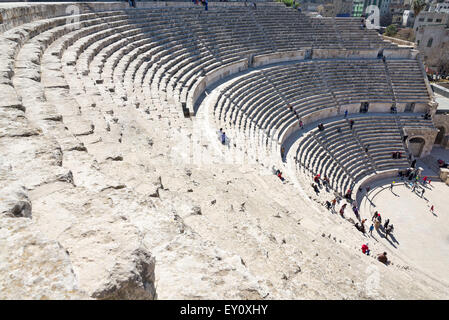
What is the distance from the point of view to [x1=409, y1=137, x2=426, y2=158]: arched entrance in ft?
78.8

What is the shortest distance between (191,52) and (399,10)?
6279 centimetres

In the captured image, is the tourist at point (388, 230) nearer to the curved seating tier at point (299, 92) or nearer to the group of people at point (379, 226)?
the group of people at point (379, 226)

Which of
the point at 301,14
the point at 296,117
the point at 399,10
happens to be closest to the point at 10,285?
the point at 296,117

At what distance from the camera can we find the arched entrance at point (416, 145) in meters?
24.0

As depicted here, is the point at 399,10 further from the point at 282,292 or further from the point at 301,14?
the point at 282,292

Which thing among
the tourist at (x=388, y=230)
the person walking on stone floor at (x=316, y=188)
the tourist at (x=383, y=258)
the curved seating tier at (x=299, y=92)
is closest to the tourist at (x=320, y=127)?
the curved seating tier at (x=299, y=92)

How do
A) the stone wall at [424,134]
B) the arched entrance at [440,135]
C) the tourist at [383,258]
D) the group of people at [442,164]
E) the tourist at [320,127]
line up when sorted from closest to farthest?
1. the tourist at [383,258]
2. the tourist at [320,127]
3. the group of people at [442,164]
4. the stone wall at [424,134]
5. the arched entrance at [440,135]

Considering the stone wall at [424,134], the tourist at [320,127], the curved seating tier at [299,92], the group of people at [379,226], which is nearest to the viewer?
the group of people at [379,226]

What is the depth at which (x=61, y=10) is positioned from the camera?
1372 cm

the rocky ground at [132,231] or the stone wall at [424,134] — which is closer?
the rocky ground at [132,231]

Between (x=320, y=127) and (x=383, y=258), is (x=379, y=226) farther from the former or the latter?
(x=320, y=127)

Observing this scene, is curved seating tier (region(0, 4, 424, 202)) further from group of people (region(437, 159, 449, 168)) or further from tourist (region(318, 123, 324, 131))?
group of people (region(437, 159, 449, 168))

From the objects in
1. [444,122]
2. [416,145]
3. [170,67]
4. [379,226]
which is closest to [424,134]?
[416,145]

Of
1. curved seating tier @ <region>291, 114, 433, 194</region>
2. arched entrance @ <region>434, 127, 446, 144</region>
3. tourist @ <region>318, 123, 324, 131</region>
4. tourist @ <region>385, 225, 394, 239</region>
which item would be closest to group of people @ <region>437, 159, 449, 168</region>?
curved seating tier @ <region>291, 114, 433, 194</region>
